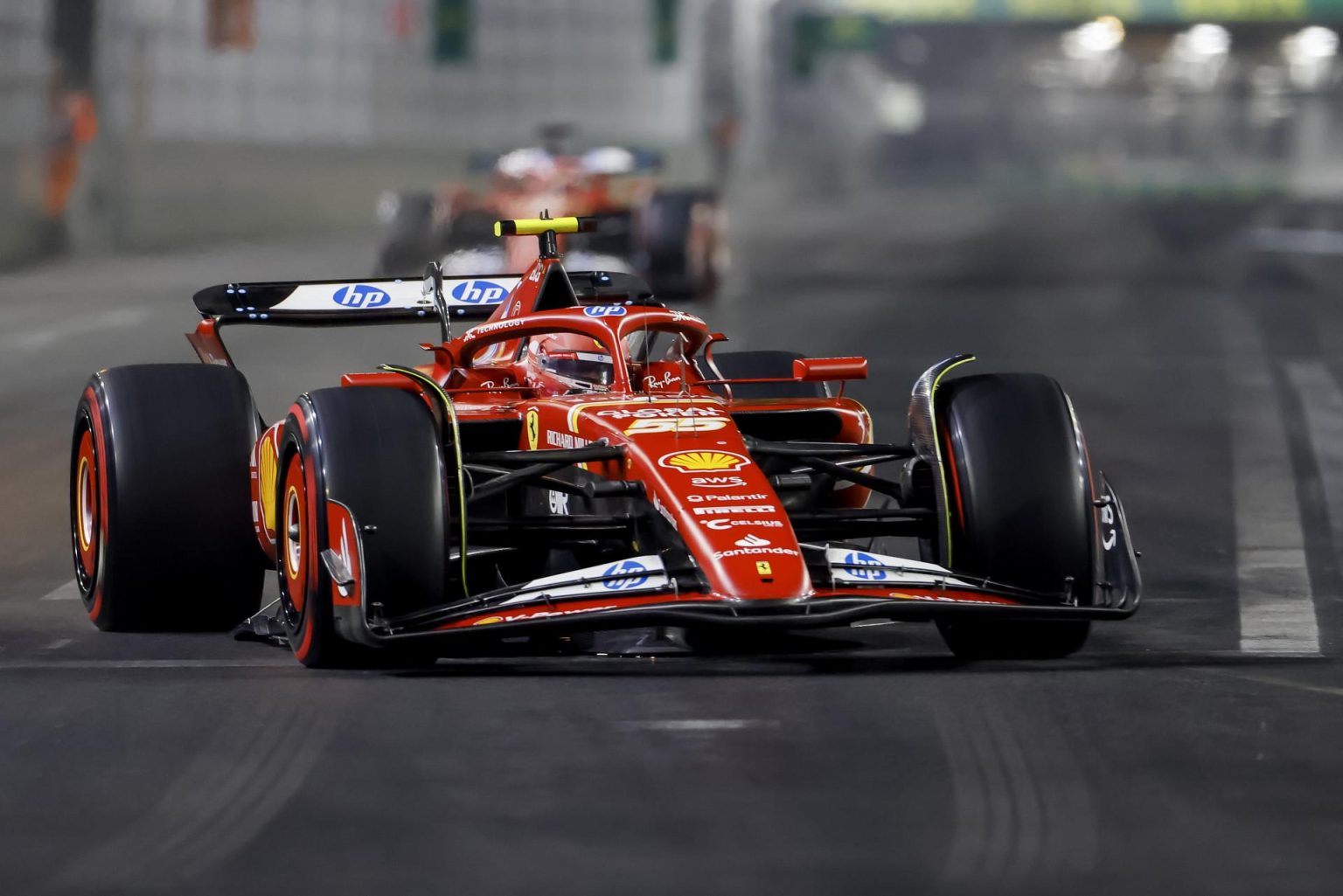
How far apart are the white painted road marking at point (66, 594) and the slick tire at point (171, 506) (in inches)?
29.9

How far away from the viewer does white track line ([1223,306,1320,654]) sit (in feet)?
28.4

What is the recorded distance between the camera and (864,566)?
24.6 ft

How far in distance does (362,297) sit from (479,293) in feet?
1.74

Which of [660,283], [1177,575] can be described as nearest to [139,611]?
[1177,575]

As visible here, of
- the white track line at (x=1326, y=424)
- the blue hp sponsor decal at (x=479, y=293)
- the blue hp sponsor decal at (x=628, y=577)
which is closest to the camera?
the blue hp sponsor decal at (x=628, y=577)

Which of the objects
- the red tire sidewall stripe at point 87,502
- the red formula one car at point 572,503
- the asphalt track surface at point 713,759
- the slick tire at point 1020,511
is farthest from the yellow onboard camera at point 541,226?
the slick tire at point 1020,511

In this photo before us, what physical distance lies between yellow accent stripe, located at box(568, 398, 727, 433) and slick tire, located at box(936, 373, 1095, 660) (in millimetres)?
879

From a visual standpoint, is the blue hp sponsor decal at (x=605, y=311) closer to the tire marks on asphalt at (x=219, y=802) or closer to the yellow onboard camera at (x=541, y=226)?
the yellow onboard camera at (x=541, y=226)

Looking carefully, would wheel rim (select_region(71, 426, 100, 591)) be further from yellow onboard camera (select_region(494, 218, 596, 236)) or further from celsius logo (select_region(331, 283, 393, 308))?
yellow onboard camera (select_region(494, 218, 596, 236))

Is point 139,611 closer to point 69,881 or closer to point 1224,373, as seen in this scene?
point 69,881

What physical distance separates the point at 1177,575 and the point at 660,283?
15.5 metres

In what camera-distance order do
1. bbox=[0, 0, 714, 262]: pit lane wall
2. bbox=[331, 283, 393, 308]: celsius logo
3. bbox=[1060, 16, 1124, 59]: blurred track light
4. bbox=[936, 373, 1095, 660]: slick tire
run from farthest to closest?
bbox=[1060, 16, 1124, 59]: blurred track light → bbox=[0, 0, 714, 262]: pit lane wall → bbox=[331, 283, 393, 308]: celsius logo → bbox=[936, 373, 1095, 660]: slick tire

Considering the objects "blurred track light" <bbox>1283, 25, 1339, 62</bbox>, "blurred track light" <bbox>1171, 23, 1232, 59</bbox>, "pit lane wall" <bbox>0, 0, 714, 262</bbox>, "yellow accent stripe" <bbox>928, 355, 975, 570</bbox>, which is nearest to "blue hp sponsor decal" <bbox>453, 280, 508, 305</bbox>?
"yellow accent stripe" <bbox>928, 355, 975, 570</bbox>

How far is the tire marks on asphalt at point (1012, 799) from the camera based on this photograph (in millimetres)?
5332
